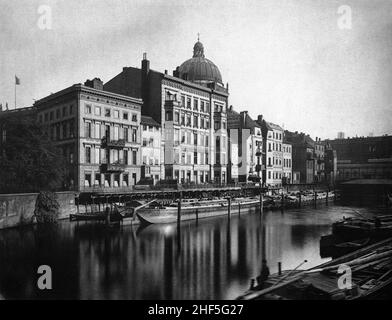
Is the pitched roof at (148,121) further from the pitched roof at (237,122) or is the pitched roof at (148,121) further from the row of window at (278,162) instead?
the row of window at (278,162)

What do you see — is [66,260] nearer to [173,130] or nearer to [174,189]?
[174,189]

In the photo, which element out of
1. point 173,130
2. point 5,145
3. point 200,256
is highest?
point 173,130

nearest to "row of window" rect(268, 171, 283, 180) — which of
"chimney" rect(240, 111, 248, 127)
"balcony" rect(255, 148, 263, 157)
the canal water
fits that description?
"balcony" rect(255, 148, 263, 157)

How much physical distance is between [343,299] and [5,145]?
36.8 m

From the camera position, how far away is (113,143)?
4766 centimetres

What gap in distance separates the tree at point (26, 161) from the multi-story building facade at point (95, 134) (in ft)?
14.2

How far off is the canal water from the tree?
5.45 metres

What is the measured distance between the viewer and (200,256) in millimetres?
26844

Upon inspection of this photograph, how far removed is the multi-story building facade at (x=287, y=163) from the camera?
8556 centimetres

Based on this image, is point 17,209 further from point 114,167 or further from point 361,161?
point 361,161

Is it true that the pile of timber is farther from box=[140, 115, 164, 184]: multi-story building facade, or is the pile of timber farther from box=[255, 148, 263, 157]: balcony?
box=[255, 148, 263, 157]: balcony

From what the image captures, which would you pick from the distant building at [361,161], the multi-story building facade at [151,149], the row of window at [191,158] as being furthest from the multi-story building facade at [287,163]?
the multi-story building facade at [151,149]
